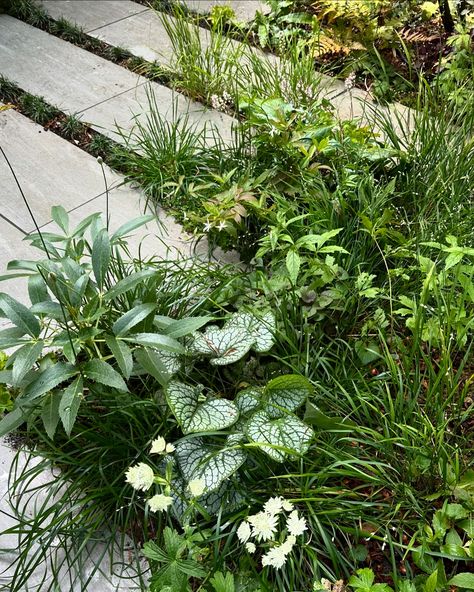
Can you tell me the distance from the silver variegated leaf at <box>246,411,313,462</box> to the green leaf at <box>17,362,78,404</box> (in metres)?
0.50

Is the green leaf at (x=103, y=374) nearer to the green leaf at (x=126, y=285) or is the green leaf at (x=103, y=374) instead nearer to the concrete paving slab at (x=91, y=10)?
the green leaf at (x=126, y=285)

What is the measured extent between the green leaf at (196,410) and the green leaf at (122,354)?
151 mm

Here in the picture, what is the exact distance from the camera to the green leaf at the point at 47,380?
1.53m

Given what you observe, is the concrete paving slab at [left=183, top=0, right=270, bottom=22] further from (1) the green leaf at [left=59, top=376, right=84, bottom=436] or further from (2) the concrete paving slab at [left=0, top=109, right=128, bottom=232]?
(1) the green leaf at [left=59, top=376, right=84, bottom=436]

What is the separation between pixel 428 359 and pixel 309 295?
0.47 metres

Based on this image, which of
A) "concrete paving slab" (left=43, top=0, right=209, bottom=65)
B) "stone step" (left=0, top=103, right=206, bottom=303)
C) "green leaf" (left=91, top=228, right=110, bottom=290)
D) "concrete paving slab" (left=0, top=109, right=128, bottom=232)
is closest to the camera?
"green leaf" (left=91, top=228, right=110, bottom=290)

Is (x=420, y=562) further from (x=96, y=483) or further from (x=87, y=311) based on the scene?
(x=87, y=311)

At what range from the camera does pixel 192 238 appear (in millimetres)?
2578

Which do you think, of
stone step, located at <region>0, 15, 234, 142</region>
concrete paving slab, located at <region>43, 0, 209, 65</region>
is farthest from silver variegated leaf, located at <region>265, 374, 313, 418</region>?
concrete paving slab, located at <region>43, 0, 209, 65</region>

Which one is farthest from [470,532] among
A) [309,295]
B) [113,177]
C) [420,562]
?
[113,177]

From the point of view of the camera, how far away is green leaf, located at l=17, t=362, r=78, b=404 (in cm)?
153

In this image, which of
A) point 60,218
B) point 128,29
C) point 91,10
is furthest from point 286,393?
point 91,10

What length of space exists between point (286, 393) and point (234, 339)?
0.25 m

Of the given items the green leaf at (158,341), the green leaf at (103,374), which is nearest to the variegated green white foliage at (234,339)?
the green leaf at (158,341)
